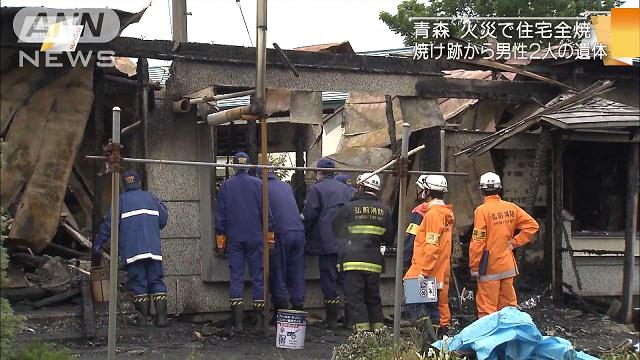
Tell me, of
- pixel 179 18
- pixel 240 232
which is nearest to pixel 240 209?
pixel 240 232

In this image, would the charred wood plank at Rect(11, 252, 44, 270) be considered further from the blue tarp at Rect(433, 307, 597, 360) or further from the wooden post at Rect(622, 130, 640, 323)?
the wooden post at Rect(622, 130, 640, 323)

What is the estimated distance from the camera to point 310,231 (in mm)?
10984

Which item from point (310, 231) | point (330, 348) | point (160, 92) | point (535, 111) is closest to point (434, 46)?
point (535, 111)

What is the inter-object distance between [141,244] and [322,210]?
7.92 feet

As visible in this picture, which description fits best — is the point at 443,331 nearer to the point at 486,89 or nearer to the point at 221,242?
the point at 221,242

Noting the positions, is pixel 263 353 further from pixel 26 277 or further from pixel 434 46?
pixel 434 46

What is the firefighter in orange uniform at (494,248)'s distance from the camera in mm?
9711

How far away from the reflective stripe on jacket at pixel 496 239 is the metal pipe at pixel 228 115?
2865mm

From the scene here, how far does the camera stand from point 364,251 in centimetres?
938

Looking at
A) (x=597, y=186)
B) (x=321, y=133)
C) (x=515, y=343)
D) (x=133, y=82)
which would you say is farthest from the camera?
(x=597, y=186)

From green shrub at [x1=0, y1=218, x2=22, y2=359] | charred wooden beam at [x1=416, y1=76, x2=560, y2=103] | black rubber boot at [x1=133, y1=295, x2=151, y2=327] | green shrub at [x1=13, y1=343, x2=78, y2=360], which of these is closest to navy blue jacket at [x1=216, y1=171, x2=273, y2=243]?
black rubber boot at [x1=133, y1=295, x2=151, y2=327]

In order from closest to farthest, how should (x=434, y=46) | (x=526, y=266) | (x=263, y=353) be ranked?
(x=263, y=353), (x=434, y=46), (x=526, y=266)

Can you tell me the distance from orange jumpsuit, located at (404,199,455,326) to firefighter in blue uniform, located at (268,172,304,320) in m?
1.40

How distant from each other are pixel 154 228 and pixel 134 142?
151 centimetres
